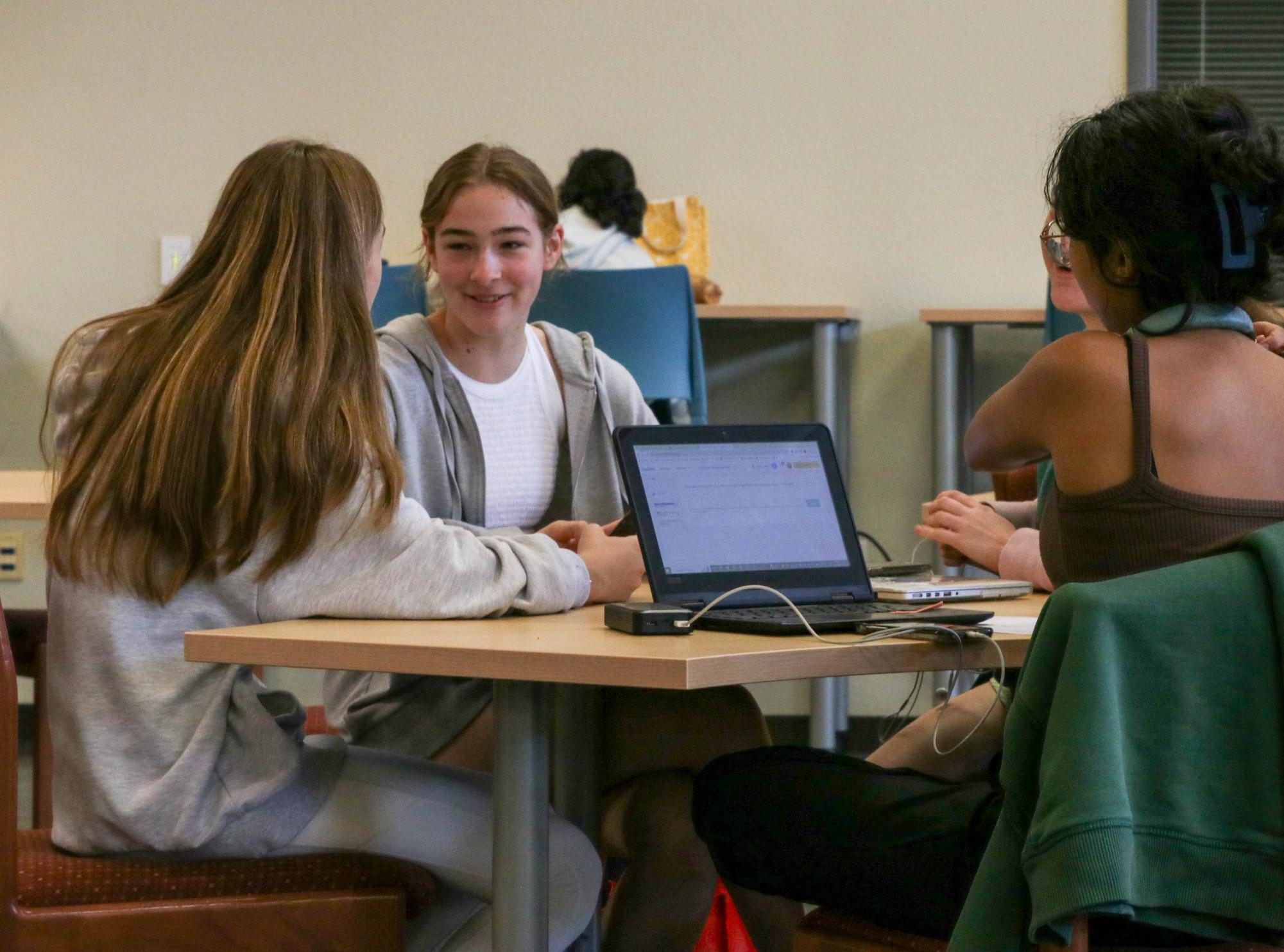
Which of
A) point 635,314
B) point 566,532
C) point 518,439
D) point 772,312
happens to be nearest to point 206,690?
point 566,532

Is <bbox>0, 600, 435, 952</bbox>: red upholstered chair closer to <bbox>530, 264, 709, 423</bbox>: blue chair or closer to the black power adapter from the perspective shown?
the black power adapter

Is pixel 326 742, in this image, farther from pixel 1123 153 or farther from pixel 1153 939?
pixel 1123 153

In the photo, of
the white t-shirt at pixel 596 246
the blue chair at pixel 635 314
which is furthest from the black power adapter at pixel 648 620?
the white t-shirt at pixel 596 246

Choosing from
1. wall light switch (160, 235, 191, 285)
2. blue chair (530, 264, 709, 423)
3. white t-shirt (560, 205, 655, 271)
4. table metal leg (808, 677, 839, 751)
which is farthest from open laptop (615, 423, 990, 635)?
wall light switch (160, 235, 191, 285)

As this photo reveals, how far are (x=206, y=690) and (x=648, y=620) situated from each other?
38 cm

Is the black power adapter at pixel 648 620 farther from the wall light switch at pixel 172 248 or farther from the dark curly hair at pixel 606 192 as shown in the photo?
the wall light switch at pixel 172 248

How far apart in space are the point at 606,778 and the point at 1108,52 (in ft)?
8.54

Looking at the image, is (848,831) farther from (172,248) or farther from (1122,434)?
(172,248)

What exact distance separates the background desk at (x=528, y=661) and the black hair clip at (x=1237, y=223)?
345 millimetres

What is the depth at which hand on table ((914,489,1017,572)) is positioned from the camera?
1.62 metres

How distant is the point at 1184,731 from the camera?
0.88 m

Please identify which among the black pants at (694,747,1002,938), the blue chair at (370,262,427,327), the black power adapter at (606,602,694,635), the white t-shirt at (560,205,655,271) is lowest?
the black pants at (694,747,1002,938)

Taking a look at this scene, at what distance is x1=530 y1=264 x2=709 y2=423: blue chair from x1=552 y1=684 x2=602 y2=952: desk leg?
131 cm

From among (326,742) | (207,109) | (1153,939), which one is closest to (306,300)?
(326,742)
